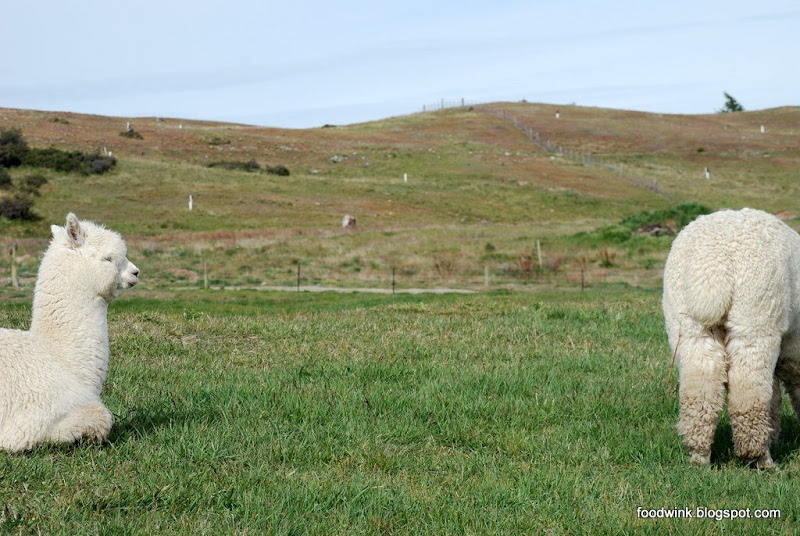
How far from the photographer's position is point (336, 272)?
110ft

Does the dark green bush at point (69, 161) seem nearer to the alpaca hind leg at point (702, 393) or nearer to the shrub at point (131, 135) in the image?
the shrub at point (131, 135)

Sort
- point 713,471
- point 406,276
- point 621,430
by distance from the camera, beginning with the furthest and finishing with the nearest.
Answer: point 406,276
point 621,430
point 713,471

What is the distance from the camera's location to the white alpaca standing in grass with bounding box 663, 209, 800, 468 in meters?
6.91

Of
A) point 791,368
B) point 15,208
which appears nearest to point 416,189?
point 15,208

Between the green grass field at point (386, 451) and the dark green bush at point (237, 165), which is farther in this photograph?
the dark green bush at point (237, 165)

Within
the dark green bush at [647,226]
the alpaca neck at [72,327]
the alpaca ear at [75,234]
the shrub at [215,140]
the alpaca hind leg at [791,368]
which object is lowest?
the dark green bush at [647,226]

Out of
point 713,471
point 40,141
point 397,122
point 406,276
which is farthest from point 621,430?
point 397,122

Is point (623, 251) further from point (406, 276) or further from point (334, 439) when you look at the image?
point (334, 439)

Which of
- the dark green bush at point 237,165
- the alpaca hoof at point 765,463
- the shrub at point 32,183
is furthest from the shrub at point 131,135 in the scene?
the alpaca hoof at point 765,463

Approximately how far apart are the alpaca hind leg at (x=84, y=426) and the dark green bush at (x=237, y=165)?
209 feet

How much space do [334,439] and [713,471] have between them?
302 cm

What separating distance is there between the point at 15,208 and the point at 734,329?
44.7 meters

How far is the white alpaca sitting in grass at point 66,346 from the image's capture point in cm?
622

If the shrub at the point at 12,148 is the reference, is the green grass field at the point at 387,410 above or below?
below
